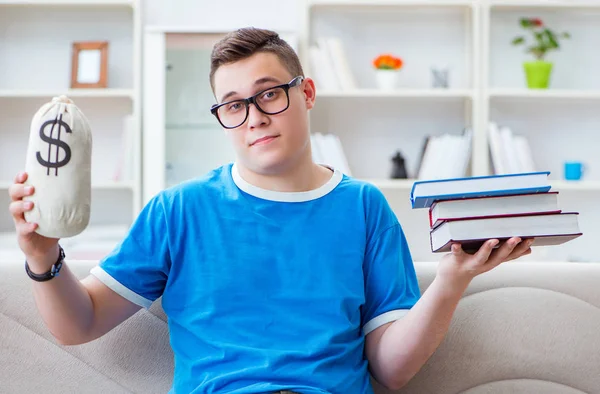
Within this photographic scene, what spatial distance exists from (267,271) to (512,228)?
1.40 feet

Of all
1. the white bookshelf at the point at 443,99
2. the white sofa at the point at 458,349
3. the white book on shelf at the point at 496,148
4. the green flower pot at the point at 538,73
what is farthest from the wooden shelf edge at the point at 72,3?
the white sofa at the point at 458,349

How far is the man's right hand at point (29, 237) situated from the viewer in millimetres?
1006

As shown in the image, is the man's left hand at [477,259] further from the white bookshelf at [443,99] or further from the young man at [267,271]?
the white bookshelf at [443,99]

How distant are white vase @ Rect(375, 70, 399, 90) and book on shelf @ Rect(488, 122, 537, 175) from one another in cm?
49

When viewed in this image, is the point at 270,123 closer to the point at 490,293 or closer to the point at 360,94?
the point at 490,293

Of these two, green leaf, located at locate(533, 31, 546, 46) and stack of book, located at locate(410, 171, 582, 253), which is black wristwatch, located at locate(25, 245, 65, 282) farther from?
green leaf, located at locate(533, 31, 546, 46)

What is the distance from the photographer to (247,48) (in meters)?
1.34

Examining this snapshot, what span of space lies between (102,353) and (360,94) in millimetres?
2457

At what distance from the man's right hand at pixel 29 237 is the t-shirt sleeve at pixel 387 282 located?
0.53m

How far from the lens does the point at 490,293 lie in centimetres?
147

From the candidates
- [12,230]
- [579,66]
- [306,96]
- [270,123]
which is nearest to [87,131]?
A: [270,123]

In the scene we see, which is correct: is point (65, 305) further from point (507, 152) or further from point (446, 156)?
point (507, 152)

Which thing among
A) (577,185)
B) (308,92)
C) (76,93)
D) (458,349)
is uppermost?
(76,93)

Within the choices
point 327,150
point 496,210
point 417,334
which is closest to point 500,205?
point 496,210
